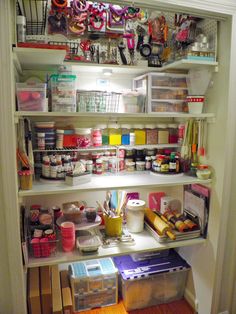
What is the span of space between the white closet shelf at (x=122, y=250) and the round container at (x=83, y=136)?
0.67 m

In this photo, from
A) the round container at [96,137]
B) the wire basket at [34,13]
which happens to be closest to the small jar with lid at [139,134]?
the round container at [96,137]

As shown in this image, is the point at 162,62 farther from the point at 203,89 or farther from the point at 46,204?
the point at 46,204

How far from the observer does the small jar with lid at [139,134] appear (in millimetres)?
1802

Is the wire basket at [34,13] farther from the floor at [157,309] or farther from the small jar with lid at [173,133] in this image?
the floor at [157,309]

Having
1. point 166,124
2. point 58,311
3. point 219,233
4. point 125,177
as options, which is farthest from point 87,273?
point 166,124

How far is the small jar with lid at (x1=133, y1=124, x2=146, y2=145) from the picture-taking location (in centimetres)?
180

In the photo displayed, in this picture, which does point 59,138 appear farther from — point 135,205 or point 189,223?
point 189,223

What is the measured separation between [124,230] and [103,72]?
108cm

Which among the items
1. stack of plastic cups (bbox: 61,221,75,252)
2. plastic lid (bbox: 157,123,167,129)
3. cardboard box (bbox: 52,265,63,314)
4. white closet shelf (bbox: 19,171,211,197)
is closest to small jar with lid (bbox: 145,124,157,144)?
plastic lid (bbox: 157,123,167,129)

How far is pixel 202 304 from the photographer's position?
173cm

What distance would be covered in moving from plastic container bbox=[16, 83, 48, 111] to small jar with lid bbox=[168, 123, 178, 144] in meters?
0.97

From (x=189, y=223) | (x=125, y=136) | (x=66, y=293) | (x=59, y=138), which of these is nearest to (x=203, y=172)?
(x=189, y=223)

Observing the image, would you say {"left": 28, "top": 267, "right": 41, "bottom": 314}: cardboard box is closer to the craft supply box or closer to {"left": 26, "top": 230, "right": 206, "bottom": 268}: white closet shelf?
{"left": 26, "top": 230, "right": 206, "bottom": 268}: white closet shelf

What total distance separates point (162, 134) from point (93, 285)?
1165mm
